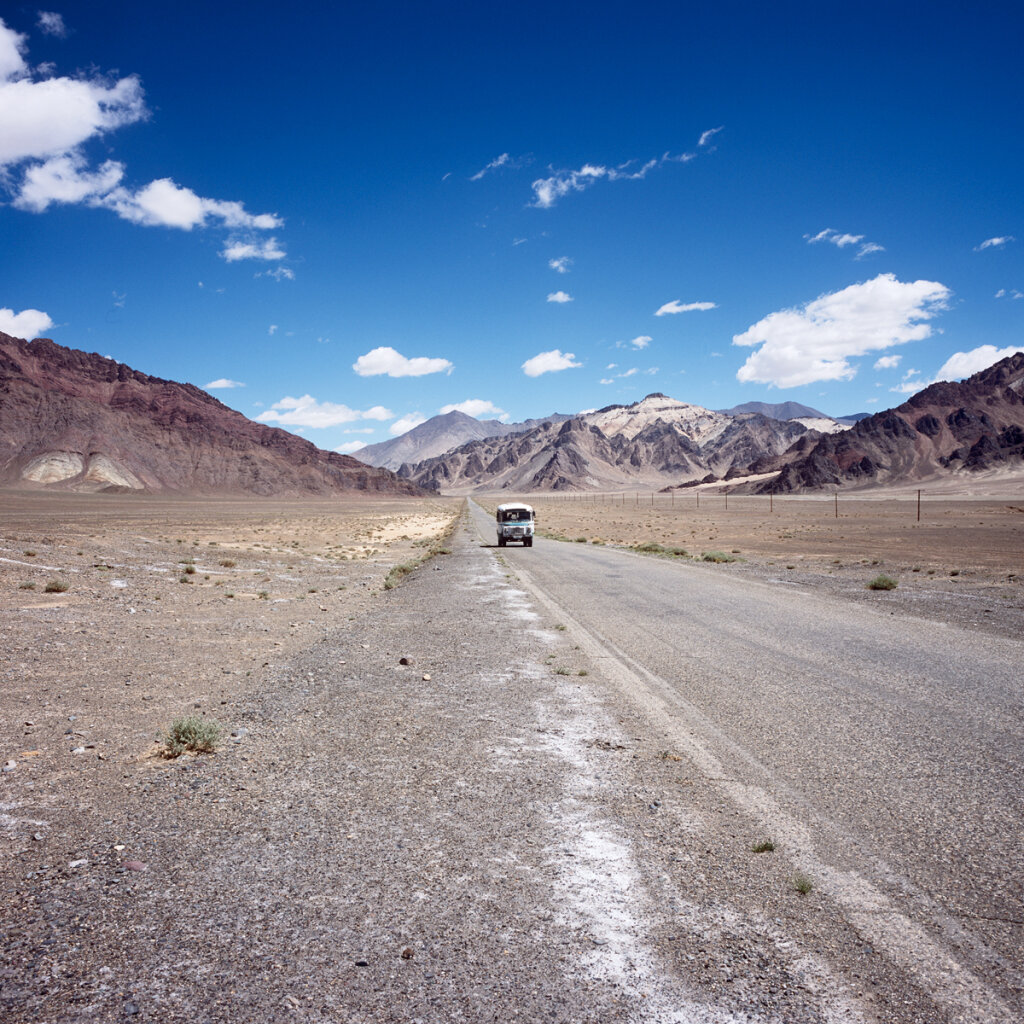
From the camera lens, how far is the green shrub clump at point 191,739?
5.96 metres

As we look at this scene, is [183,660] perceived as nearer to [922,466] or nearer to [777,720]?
[777,720]

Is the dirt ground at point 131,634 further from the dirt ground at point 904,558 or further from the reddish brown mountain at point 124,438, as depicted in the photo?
the reddish brown mountain at point 124,438

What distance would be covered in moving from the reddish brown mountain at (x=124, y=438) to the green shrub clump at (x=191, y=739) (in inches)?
5770

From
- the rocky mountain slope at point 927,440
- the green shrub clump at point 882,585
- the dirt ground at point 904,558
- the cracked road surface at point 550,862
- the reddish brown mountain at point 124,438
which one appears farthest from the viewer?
the rocky mountain slope at point 927,440

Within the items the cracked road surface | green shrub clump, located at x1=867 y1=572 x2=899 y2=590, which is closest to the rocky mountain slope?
green shrub clump, located at x1=867 y1=572 x2=899 y2=590

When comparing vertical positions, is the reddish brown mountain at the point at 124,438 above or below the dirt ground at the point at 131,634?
above

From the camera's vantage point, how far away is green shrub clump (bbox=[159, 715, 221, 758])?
5.96m

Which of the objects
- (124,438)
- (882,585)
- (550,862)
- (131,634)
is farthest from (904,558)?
(124,438)

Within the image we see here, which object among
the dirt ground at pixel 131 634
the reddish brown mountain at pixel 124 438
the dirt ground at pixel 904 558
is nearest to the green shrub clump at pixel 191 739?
the dirt ground at pixel 131 634

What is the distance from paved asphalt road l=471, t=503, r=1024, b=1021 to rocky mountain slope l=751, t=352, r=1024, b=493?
524 ft

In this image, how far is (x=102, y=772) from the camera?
5.58 meters

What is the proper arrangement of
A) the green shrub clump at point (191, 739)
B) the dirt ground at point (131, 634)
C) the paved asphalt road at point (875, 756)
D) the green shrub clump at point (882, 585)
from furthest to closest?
1. the green shrub clump at point (882, 585)
2. the dirt ground at point (131, 634)
3. the green shrub clump at point (191, 739)
4. the paved asphalt road at point (875, 756)

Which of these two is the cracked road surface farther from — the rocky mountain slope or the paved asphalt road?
the rocky mountain slope

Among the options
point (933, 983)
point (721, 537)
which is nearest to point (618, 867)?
point (933, 983)
